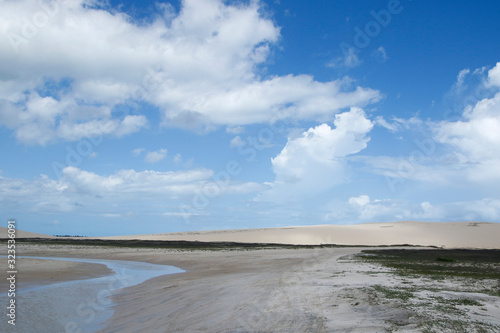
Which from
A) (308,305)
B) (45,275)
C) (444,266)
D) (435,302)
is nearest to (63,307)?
(308,305)

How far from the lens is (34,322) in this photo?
11945 mm

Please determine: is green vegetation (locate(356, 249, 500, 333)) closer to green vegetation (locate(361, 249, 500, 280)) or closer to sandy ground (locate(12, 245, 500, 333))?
sandy ground (locate(12, 245, 500, 333))

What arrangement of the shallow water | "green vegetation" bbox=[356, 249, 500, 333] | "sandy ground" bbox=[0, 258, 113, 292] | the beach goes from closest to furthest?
"green vegetation" bbox=[356, 249, 500, 333] → the beach → the shallow water → "sandy ground" bbox=[0, 258, 113, 292]

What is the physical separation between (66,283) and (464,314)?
19.1 m

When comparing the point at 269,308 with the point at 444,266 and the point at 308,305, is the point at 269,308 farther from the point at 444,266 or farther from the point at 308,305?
the point at 444,266

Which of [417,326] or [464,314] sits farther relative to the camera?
[464,314]

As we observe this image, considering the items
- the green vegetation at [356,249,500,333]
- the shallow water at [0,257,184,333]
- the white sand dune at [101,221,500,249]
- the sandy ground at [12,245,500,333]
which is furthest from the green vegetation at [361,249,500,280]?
the white sand dune at [101,221,500,249]

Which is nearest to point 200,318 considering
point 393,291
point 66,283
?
point 393,291

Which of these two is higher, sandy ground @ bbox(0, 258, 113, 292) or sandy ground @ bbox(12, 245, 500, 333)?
sandy ground @ bbox(12, 245, 500, 333)

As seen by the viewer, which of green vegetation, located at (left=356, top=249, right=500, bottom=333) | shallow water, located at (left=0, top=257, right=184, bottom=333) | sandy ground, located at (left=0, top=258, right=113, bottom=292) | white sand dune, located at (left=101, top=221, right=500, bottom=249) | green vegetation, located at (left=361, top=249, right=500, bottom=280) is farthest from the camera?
white sand dune, located at (left=101, top=221, right=500, bottom=249)

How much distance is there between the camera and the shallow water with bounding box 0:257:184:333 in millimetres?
11500

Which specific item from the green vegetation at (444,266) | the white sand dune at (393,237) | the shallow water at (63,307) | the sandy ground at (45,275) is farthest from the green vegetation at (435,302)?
the white sand dune at (393,237)

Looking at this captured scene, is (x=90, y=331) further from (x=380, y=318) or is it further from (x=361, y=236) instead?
(x=361, y=236)

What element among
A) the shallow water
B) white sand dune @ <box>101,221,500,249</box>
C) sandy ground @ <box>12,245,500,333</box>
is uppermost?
sandy ground @ <box>12,245,500,333</box>
